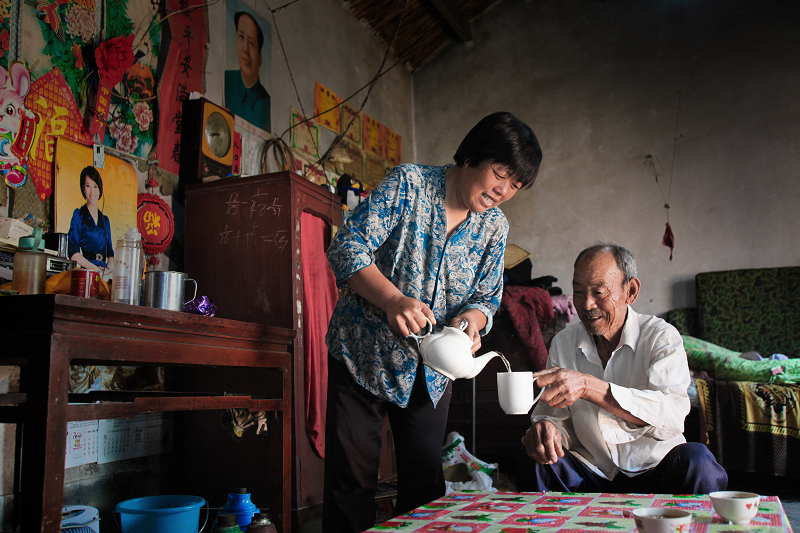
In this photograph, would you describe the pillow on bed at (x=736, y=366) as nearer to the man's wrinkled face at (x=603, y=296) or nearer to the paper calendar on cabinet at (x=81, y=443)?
the man's wrinkled face at (x=603, y=296)

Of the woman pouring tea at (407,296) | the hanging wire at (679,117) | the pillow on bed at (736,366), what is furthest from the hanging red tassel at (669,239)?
the woman pouring tea at (407,296)

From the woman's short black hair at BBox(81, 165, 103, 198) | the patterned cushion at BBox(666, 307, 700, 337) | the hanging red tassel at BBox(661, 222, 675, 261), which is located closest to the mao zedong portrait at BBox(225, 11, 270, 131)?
the woman's short black hair at BBox(81, 165, 103, 198)

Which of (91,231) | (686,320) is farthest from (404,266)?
(686,320)

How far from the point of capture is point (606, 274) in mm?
1775

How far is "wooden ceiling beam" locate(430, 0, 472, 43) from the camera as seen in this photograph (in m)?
4.82

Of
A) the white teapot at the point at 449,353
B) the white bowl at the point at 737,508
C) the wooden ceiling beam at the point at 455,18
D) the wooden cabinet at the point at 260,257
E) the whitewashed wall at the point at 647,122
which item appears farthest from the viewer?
the wooden ceiling beam at the point at 455,18

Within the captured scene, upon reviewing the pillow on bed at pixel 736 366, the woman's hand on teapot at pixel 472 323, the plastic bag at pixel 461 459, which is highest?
the woman's hand on teapot at pixel 472 323

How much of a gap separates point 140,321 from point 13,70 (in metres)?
1.22

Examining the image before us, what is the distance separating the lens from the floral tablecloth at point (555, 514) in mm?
964

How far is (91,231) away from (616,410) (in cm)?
194

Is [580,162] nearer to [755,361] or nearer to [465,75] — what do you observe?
[465,75]

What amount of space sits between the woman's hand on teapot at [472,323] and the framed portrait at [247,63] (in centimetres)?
221

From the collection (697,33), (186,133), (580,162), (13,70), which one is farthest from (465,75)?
(13,70)

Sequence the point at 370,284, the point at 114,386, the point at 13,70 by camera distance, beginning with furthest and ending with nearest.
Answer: the point at 114,386
the point at 13,70
the point at 370,284
